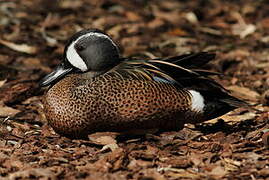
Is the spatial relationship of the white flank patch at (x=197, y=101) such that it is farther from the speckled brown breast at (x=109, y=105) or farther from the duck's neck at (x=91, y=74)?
the duck's neck at (x=91, y=74)

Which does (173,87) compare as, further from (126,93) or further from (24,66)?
(24,66)

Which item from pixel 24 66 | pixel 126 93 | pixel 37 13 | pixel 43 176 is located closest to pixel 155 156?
pixel 126 93

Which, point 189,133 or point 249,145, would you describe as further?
point 189,133

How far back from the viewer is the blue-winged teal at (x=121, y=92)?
4.64 meters

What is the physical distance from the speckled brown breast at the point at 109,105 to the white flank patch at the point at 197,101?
18cm

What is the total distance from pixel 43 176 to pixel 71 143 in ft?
2.43

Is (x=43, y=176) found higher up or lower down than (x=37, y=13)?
lower down

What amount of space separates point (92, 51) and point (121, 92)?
48 cm

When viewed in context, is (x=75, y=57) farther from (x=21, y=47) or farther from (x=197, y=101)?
(x=21, y=47)

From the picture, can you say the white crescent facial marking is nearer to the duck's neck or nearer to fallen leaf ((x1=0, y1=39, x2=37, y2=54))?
the duck's neck

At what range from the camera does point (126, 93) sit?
4.66m

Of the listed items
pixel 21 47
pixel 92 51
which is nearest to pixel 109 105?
pixel 92 51

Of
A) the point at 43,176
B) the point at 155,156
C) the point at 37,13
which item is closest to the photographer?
the point at 43,176

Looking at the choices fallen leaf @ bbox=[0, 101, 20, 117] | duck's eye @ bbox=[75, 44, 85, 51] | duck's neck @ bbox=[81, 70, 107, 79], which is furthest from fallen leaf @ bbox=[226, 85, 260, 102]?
fallen leaf @ bbox=[0, 101, 20, 117]
